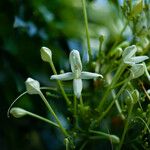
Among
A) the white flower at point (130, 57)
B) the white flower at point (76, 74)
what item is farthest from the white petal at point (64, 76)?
the white flower at point (130, 57)

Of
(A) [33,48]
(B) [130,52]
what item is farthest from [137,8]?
(A) [33,48]

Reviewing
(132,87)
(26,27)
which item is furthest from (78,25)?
(132,87)

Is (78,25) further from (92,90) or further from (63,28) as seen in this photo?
(92,90)

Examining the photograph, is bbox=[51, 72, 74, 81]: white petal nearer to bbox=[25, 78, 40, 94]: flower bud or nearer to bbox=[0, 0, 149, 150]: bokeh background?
bbox=[25, 78, 40, 94]: flower bud

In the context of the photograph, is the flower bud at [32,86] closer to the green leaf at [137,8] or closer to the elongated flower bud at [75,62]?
the elongated flower bud at [75,62]

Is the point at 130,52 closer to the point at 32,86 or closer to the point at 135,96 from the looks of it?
the point at 135,96

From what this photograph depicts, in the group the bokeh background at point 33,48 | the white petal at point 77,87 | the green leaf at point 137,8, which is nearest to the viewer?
the white petal at point 77,87
